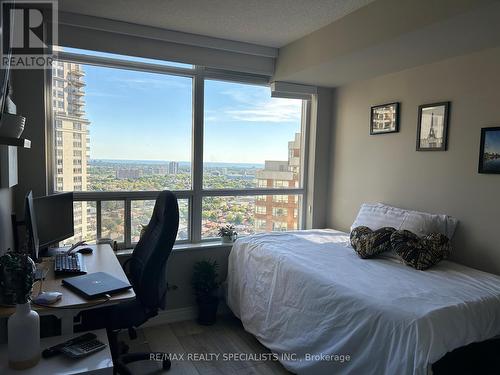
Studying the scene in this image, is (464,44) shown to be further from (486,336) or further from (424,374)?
(424,374)

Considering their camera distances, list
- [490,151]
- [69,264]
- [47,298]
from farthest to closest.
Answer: [490,151] < [69,264] < [47,298]

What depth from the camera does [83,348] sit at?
5.56ft

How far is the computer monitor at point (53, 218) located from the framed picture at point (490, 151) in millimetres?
2930

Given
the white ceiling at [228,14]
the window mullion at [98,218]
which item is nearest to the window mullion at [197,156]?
the white ceiling at [228,14]

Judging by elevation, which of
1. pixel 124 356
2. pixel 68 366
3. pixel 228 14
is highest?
pixel 228 14

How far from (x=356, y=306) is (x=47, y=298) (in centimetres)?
154

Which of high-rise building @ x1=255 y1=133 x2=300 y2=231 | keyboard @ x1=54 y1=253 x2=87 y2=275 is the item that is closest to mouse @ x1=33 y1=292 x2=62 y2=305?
keyboard @ x1=54 y1=253 x2=87 y2=275

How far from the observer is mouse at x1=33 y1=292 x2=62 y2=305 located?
5.44 feet

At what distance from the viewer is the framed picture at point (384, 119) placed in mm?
3139

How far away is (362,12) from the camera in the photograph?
248 cm

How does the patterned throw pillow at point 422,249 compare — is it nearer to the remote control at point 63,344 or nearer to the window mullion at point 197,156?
the window mullion at point 197,156

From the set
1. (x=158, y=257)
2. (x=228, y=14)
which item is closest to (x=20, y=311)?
(x=158, y=257)

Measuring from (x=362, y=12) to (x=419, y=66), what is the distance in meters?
0.77

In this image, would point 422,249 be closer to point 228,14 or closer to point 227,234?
point 227,234
